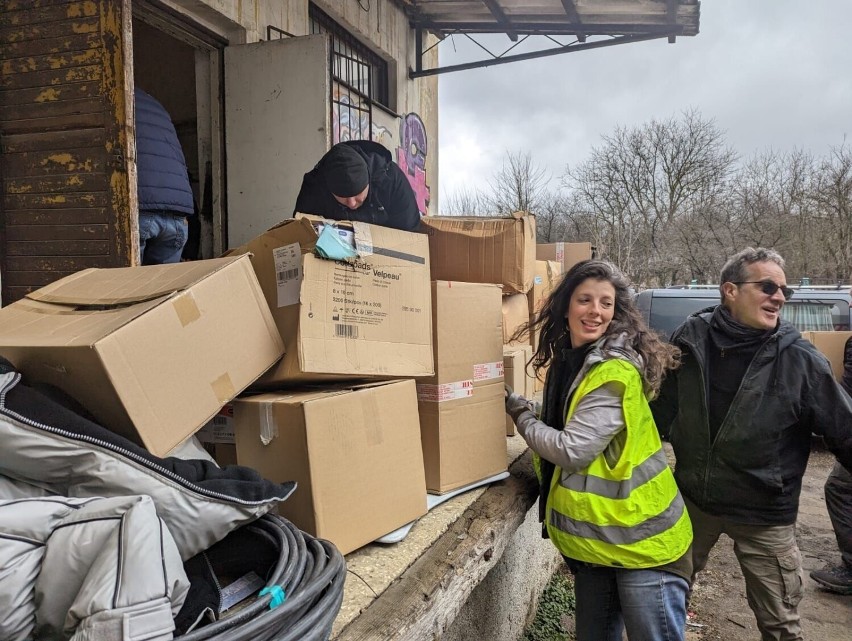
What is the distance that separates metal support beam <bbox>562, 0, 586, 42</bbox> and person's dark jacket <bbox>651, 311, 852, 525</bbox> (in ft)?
13.6

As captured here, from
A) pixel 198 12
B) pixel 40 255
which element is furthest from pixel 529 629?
pixel 198 12

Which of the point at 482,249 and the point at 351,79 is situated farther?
the point at 351,79

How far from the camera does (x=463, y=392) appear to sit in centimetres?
210

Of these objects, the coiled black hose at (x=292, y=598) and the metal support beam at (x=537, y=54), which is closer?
the coiled black hose at (x=292, y=598)

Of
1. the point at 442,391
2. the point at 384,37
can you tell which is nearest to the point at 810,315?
the point at 384,37

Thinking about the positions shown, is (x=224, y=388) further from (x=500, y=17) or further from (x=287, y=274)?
(x=500, y=17)

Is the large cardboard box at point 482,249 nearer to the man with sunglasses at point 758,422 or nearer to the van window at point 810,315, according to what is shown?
the man with sunglasses at point 758,422

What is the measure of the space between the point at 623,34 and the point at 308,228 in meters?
5.20

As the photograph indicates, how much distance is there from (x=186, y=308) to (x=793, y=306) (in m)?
6.70

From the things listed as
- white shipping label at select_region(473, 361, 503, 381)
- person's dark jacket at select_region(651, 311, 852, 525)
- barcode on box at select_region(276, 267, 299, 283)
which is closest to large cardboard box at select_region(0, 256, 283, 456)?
barcode on box at select_region(276, 267, 299, 283)

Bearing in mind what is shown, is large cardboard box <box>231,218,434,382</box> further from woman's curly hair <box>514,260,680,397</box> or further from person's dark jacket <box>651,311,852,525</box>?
person's dark jacket <box>651,311,852,525</box>

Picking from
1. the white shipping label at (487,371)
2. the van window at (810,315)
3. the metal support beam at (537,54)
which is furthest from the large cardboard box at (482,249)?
the van window at (810,315)

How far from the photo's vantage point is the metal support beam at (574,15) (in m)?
5.10

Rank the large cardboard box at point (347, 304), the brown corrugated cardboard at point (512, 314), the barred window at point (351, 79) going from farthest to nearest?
the barred window at point (351, 79), the brown corrugated cardboard at point (512, 314), the large cardboard box at point (347, 304)
